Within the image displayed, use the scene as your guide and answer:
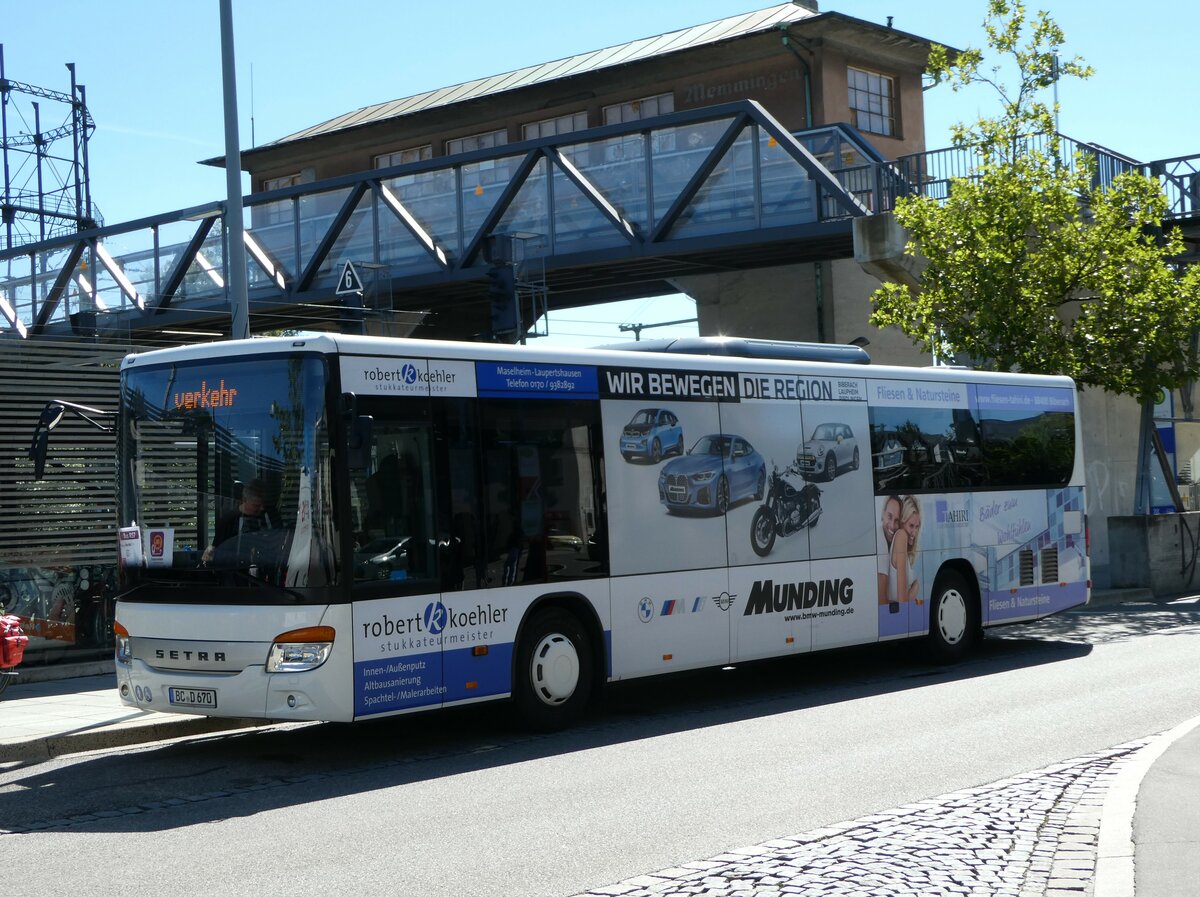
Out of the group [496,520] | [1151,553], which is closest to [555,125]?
[1151,553]

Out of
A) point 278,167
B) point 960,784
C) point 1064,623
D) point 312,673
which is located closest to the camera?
point 960,784

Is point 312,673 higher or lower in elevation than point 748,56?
lower

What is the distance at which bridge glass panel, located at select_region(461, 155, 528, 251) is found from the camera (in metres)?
29.5

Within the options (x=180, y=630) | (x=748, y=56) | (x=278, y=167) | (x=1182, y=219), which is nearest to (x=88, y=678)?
(x=180, y=630)

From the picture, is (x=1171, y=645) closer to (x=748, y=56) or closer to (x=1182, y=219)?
(x=1182, y=219)

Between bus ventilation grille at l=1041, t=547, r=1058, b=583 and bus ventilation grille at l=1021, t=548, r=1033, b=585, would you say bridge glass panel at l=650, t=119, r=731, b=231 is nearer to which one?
bus ventilation grille at l=1041, t=547, r=1058, b=583

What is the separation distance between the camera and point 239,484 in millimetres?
9828

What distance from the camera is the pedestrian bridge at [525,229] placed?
26.2 m

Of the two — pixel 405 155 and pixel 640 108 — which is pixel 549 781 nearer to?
pixel 640 108

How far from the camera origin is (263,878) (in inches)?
261

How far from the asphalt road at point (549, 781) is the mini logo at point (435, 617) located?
35.1 inches

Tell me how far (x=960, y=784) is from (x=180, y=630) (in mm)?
5114

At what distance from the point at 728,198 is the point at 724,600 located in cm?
1529

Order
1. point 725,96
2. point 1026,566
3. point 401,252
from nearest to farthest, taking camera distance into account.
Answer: point 1026,566, point 401,252, point 725,96
